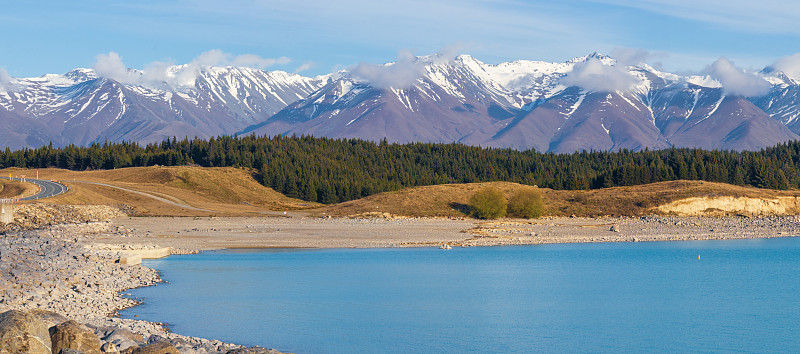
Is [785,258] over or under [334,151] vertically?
under

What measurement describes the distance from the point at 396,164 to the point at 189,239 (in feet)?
357

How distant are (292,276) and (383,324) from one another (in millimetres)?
15394

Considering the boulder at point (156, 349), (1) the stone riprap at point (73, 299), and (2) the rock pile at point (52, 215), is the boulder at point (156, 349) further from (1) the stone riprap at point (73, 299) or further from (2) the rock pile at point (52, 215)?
(2) the rock pile at point (52, 215)

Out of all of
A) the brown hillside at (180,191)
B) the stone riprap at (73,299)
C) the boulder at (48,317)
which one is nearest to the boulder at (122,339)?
the stone riprap at (73,299)

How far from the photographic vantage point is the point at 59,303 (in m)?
31.1

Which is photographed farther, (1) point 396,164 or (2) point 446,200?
(1) point 396,164

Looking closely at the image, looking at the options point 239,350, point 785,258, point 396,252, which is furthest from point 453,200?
point 239,350

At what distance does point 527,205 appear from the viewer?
3834 inches

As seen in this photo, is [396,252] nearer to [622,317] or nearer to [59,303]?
[622,317]

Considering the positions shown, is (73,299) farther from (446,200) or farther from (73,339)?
(446,200)

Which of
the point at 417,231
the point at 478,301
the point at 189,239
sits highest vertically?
the point at 417,231

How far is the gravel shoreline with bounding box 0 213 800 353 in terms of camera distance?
30241 millimetres

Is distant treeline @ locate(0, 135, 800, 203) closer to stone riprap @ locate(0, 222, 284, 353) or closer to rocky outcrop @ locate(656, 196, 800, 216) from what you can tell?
rocky outcrop @ locate(656, 196, 800, 216)

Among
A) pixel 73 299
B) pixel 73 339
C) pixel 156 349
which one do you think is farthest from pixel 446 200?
pixel 73 339
